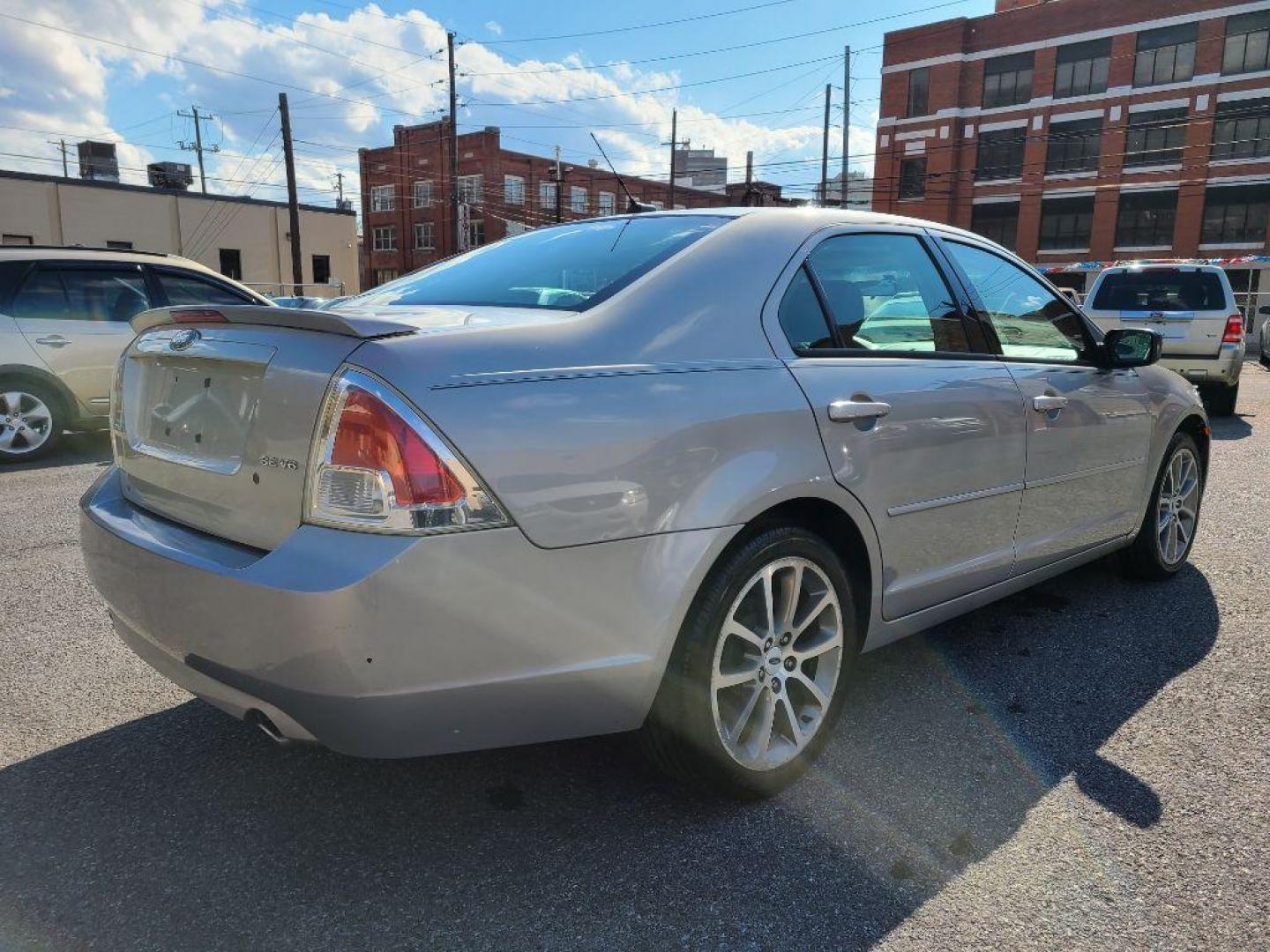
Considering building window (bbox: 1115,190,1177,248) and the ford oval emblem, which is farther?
building window (bbox: 1115,190,1177,248)

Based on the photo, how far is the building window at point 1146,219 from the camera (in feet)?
138

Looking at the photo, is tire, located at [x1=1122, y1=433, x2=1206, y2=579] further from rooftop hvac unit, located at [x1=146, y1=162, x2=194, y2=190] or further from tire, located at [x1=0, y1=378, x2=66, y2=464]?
rooftop hvac unit, located at [x1=146, y1=162, x2=194, y2=190]

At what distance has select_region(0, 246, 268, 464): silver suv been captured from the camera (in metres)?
7.48

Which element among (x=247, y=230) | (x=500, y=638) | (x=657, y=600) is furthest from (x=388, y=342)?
(x=247, y=230)

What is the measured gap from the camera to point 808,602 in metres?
2.63

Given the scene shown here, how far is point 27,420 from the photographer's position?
7.55m

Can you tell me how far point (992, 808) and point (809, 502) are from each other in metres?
0.97

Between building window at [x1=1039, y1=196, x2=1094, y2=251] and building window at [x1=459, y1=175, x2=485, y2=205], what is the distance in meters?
30.5

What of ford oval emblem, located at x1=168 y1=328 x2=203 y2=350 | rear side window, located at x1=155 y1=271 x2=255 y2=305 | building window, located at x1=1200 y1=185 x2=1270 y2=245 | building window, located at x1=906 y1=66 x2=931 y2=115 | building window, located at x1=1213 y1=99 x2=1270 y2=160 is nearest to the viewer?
ford oval emblem, located at x1=168 y1=328 x2=203 y2=350

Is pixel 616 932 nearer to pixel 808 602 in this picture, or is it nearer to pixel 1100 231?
pixel 808 602

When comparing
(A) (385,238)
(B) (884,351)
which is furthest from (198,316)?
(A) (385,238)

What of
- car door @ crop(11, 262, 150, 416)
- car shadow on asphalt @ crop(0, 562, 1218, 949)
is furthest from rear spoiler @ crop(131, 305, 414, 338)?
car door @ crop(11, 262, 150, 416)

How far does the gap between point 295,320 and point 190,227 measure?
39.7 meters

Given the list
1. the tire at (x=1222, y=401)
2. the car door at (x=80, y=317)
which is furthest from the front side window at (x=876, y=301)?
the tire at (x=1222, y=401)
